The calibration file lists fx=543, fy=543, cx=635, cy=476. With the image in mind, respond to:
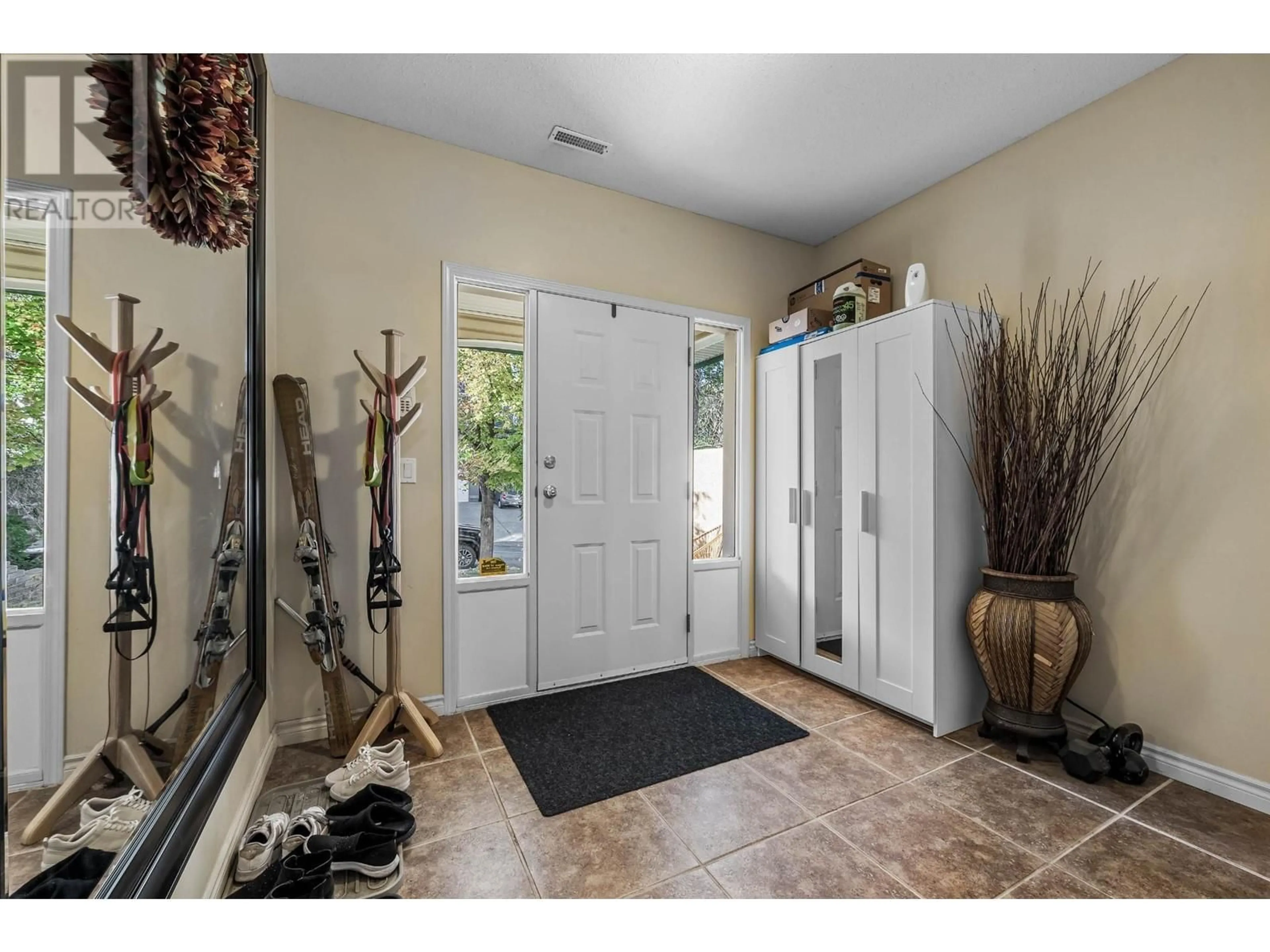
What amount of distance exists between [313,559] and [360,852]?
104 centimetres

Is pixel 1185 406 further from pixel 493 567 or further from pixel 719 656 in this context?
pixel 493 567

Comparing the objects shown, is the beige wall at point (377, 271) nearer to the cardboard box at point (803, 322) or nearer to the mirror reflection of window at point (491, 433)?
the mirror reflection of window at point (491, 433)

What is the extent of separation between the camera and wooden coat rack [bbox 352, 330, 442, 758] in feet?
6.98

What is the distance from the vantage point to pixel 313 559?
2057mm

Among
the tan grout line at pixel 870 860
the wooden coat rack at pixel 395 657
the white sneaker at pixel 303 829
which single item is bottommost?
the tan grout line at pixel 870 860

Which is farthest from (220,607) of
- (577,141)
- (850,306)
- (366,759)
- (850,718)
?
(850,306)

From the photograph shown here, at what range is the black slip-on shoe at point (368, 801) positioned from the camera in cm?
168

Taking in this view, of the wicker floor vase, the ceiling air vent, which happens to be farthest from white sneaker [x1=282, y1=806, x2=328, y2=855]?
the ceiling air vent

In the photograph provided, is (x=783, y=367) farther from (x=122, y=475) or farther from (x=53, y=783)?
(x=53, y=783)

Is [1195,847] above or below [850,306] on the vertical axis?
below

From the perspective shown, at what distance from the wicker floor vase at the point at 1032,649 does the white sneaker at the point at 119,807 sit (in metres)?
2.61

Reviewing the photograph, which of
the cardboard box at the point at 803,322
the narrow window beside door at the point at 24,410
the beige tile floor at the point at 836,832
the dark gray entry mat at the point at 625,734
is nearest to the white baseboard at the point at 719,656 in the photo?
the dark gray entry mat at the point at 625,734

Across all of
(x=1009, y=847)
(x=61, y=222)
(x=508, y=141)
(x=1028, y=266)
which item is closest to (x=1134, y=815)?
(x=1009, y=847)

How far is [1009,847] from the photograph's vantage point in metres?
1.60
